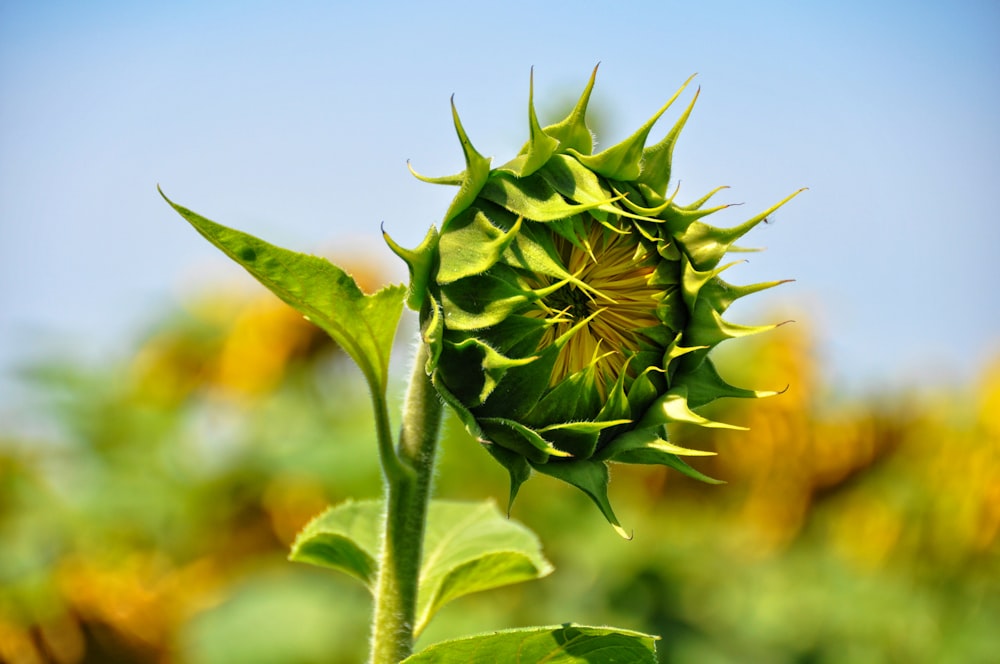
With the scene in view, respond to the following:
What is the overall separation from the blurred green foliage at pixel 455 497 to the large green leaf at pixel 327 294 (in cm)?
158

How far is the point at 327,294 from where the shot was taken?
1079mm

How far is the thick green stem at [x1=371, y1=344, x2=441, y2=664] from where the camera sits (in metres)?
1.13

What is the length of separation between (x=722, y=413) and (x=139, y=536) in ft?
7.05

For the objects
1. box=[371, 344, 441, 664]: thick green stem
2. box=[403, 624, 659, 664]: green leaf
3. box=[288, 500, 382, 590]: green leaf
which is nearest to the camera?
box=[403, 624, 659, 664]: green leaf

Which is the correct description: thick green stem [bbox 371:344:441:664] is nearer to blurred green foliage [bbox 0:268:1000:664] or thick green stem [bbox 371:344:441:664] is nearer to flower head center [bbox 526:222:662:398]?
flower head center [bbox 526:222:662:398]

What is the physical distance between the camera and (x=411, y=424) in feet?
3.75

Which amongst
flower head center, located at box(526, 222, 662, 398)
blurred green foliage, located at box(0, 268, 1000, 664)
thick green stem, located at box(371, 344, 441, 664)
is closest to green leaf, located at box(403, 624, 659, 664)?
thick green stem, located at box(371, 344, 441, 664)

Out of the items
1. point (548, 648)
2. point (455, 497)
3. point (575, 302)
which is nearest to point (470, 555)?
point (548, 648)

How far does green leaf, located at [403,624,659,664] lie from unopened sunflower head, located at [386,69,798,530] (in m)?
0.13

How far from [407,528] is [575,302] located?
0.31 metres

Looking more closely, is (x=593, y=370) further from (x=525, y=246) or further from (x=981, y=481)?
(x=981, y=481)

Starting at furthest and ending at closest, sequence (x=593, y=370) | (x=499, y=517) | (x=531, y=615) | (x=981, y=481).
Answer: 1. (x=981, y=481)
2. (x=531, y=615)
3. (x=499, y=517)
4. (x=593, y=370)

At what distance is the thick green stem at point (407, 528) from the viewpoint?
113cm

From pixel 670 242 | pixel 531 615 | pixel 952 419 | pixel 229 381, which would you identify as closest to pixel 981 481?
pixel 952 419
